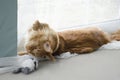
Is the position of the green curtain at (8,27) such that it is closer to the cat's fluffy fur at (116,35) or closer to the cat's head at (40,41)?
the cat's head at (40,41)

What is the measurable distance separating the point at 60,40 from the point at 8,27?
46 cm

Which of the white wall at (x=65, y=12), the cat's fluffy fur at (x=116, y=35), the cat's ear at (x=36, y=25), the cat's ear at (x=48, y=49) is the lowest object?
the cat's ear at (x=48, y=49)

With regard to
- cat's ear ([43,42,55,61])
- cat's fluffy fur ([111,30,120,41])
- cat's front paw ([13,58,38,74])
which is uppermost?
cat's fluffy fur ([111,30,120,41])

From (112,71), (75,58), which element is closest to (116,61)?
(112,71)

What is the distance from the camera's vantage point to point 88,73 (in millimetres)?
1367

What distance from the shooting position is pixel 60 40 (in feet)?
5.33

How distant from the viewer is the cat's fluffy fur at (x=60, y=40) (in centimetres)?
146

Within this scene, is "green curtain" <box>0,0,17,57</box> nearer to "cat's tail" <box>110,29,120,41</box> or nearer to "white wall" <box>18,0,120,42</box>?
"white wall" <box>18,0,120,42</box>

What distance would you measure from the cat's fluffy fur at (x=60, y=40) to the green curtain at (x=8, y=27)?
137 mm

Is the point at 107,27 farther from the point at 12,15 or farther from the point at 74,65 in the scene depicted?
the point at 12,15

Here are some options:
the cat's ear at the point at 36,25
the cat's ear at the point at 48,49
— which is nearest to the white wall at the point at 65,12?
the cat's ear at the point at 36,25

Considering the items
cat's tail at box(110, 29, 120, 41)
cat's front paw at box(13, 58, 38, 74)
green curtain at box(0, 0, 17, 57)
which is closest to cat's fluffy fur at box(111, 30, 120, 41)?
cat's tail at box(110, 29, 120, 41)

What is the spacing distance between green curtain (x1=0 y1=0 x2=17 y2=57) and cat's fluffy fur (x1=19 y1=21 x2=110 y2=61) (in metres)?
0.14

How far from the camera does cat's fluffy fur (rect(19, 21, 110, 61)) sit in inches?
57.6
